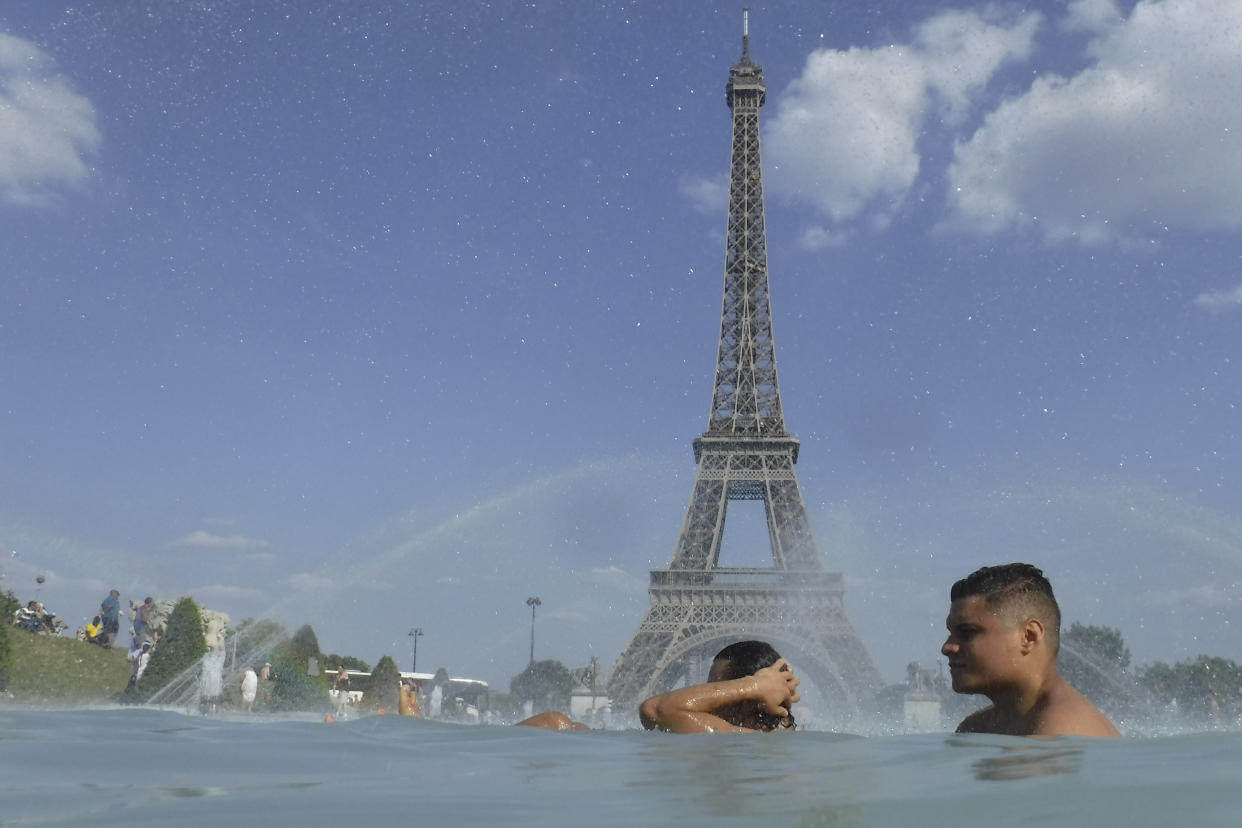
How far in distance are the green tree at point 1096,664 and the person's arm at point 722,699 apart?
3555 cm

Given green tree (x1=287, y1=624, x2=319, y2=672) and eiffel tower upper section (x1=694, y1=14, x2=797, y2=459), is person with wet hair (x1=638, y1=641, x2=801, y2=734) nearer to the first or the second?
green tree (x1=287, y1=624, x2=319, y2=672)

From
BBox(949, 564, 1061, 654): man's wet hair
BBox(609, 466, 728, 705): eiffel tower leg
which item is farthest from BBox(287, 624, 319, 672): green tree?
BBox(949, 564, 1061, 654): man's wet hair

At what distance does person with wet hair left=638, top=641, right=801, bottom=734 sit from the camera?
5418mm

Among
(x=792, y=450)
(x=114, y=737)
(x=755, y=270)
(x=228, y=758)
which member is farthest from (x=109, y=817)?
(x=755, y=270)

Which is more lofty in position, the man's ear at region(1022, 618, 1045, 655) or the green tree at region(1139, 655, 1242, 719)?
the man's ear at region(1022, 618, 1045, 655)

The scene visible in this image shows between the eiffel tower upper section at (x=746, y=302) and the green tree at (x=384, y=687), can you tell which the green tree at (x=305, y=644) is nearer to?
the green tree at (x=384, y=687)

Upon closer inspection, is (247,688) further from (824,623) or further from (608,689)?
(824,623)

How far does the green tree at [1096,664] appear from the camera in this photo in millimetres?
47344

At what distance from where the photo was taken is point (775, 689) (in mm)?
5445

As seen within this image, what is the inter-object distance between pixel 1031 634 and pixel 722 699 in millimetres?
1611

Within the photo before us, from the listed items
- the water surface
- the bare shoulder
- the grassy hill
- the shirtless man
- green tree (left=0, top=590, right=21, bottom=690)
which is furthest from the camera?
the grassy hill

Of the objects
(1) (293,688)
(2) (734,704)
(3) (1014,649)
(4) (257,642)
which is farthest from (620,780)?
(4) (257,642)

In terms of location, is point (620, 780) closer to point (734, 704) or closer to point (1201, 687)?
point (734, 704)

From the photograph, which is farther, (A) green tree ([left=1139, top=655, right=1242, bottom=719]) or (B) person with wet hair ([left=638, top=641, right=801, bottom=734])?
(A) green tree ([left=1139, top=655, right=1242, bottom=719])
